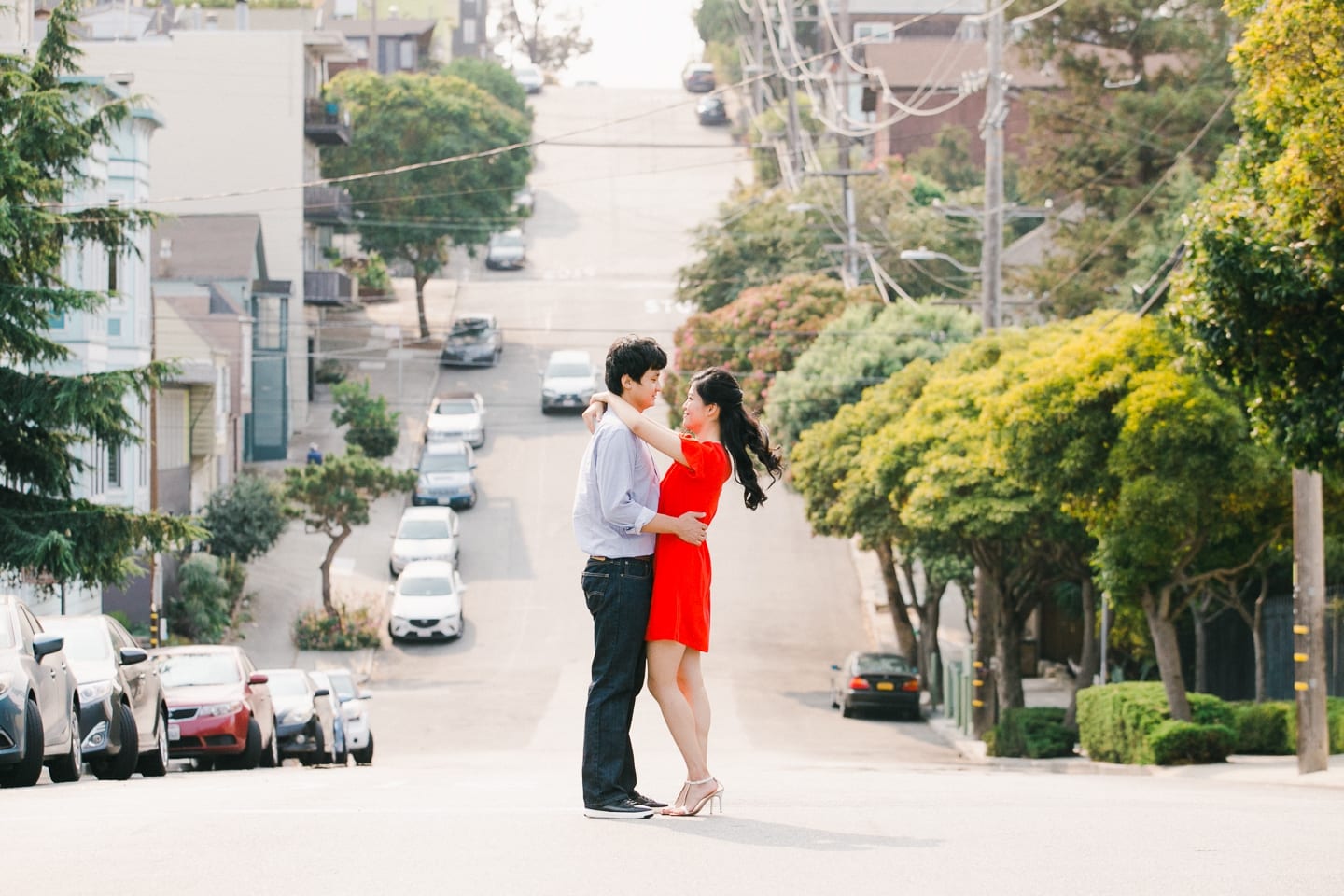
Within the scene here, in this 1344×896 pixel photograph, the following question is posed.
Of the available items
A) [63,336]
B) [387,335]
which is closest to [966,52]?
[387,335]

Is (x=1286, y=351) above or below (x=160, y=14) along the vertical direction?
below

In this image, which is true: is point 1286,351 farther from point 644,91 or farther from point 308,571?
point 644,91

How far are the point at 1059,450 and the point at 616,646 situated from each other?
1754 centimetres

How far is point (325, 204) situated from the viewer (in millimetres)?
66375

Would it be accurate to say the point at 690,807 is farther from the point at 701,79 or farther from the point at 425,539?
the point at 701,79

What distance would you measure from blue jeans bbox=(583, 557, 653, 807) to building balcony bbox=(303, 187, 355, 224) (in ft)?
193

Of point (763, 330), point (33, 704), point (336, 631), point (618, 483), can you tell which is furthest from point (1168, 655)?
point (763, 330)

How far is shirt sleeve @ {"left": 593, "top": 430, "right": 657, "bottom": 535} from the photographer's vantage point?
8.52 metres

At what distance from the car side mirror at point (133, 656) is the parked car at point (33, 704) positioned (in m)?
1.24

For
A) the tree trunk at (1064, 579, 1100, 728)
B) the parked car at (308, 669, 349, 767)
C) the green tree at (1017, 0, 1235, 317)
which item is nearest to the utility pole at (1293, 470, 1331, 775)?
the tree trunk at (1064, 579, 1100, 728)

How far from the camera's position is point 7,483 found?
26234 millimetres

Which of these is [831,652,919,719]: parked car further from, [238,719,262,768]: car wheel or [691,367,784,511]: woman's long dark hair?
[691,367,784,511]: woman's long dark hair

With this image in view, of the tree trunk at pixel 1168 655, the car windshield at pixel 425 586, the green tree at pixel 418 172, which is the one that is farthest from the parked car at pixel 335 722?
the green tree at pixel 418 172

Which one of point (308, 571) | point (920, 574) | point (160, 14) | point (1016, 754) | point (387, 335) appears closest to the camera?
point (1016, 754)
